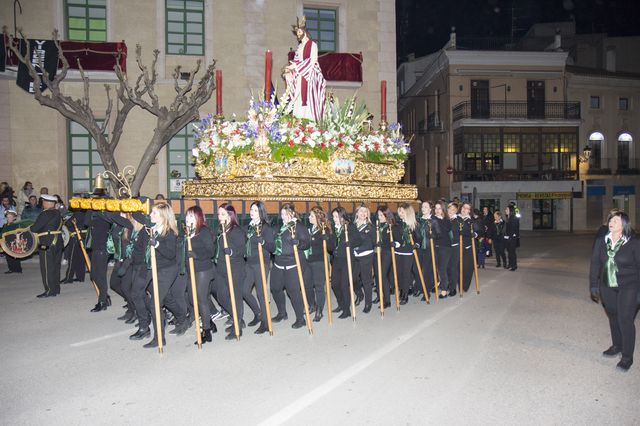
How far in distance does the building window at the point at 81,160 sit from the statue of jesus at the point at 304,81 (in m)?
10.2

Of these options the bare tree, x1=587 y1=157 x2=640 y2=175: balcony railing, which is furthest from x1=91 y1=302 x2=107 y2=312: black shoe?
x1=587 y1=157 x2=640 y2=175: balcony railing

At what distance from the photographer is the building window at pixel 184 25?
60.1 feet

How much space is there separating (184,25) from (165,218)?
13.1 metres

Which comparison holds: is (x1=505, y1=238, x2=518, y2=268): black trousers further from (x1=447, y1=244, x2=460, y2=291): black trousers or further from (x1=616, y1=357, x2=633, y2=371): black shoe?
(x1=616, y1=357, x2=633, y2=371): black shoe

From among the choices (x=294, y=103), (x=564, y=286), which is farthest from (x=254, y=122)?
(x=564, y=286)

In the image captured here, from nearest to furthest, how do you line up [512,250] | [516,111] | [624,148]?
[512,250] < [516,111] < [624,148]

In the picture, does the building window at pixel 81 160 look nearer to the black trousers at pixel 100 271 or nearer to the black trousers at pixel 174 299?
the black trousers at pixel 100 271

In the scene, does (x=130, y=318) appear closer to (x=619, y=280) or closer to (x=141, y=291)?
(x=141, y=291)

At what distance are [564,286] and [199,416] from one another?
33.0 feet

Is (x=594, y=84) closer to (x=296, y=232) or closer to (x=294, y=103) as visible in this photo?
(x=294, y=103)

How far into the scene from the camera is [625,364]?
611cm

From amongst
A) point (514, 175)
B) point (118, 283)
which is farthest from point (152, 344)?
point (514, 175)

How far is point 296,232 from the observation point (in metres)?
8.29

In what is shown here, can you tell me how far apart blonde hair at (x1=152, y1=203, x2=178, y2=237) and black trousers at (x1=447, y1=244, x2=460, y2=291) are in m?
6.35
